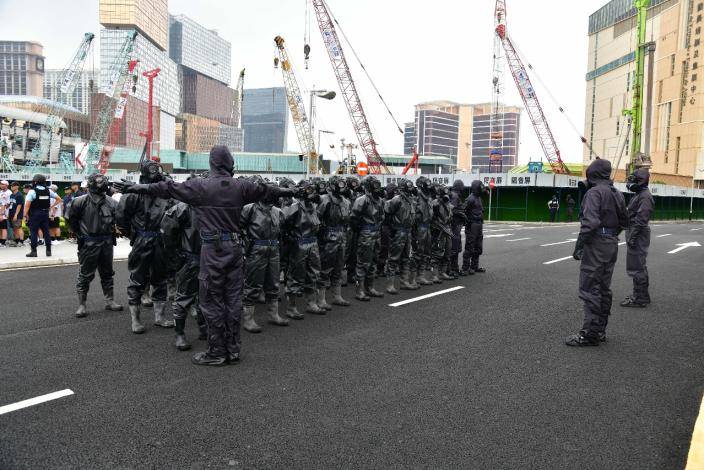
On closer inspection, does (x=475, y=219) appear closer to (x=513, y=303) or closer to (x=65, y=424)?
(x=513, y=303)

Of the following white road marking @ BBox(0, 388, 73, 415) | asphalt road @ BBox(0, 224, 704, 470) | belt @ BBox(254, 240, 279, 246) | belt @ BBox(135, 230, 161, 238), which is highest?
belt @ BBox(135, 230, 161, 238)

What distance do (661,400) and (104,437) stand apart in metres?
4.69

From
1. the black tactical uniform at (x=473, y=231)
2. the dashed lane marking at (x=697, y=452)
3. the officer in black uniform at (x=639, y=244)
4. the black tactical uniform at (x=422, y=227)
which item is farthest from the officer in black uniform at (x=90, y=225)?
the officer in black uniform at (x=639, y=244)

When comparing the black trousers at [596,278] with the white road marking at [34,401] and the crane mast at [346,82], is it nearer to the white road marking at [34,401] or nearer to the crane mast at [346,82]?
the white road marking at [34,401]

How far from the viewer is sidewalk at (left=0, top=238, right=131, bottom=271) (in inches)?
457

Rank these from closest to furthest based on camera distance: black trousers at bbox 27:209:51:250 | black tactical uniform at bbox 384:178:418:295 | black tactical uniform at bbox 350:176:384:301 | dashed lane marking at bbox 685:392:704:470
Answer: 1. dashed lane marking at bbox 685:392:704:470
2. black tactical uniform at bbox 350:176:384:301
3. black tactical uniform at bbox 384:178:418:295
4. black trousers at bbox 27:209:51:250

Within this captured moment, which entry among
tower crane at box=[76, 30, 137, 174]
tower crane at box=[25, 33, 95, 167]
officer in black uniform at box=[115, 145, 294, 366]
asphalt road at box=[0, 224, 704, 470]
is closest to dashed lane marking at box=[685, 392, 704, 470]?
asphalt road at box=[0, 224, 704, 470]

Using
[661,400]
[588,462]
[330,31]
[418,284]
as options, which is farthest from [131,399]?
[330,31]

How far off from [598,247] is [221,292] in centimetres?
456

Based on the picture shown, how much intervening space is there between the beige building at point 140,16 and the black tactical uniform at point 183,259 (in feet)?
510

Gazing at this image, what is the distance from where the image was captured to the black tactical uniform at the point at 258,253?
6.56m

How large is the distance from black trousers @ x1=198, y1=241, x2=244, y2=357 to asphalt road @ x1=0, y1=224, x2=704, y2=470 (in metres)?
0.32

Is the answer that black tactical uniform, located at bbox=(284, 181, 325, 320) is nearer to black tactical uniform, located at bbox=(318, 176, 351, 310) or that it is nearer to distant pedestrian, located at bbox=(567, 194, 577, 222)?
black tactical uniform, located at bbox=(318, 176, 351, 310)

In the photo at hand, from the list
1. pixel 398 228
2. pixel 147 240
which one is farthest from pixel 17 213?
pixel 398 228
